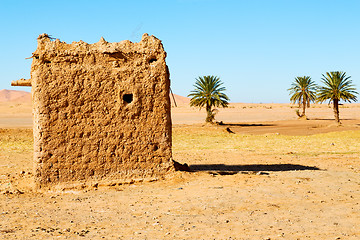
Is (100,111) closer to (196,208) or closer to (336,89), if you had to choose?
(196,208)

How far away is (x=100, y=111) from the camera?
355 inches

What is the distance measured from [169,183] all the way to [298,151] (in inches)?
351

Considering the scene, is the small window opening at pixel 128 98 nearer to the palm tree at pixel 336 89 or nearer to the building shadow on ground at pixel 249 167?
the building shadow on ground at pixel 249 167

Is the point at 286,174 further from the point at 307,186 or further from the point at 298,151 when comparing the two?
Result: the point at 298,151

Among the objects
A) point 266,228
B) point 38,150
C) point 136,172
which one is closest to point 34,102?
point 38,150

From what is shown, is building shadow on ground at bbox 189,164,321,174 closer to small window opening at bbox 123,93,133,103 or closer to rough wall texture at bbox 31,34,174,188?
rough wall texture at bbox 31,34,174,188

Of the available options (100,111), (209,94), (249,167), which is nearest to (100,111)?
(100,111)

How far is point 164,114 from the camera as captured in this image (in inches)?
366

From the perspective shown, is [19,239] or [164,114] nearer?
[19,239]

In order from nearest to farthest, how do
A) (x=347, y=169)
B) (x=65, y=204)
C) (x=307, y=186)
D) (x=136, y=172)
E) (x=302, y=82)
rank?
(x=65, y=204) < (x=307, y=186) < (x=136, y=172) < (x=347, y=169) < (x=302, y=82)

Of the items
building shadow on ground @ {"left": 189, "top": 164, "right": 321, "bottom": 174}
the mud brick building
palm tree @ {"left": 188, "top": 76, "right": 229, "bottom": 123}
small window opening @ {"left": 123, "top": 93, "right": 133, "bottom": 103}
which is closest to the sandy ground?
building shadow on ground @ {"left": 189, "top": 164, "right": 321, "bottom": 174}

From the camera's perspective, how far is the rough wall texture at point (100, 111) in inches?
349

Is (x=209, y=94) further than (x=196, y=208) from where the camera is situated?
Yes

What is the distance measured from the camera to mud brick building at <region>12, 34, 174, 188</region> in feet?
29.1
